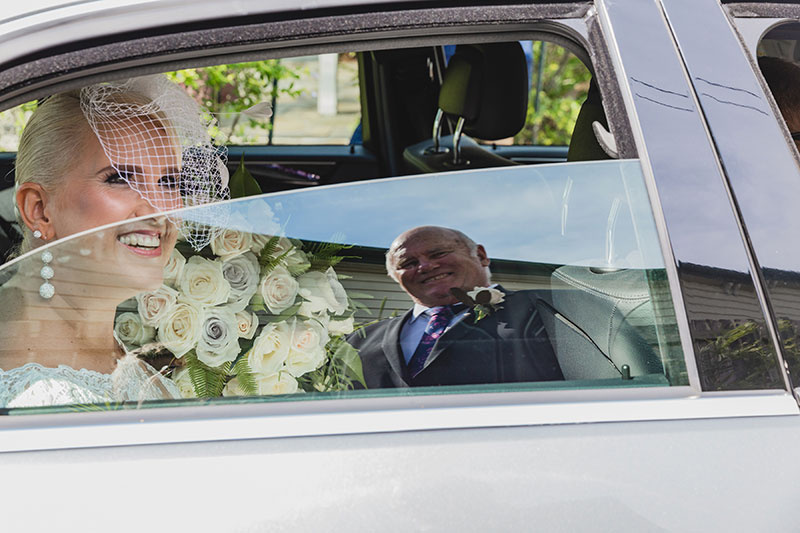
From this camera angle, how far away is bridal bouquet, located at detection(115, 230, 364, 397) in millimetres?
1294

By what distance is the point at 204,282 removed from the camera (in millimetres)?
1370

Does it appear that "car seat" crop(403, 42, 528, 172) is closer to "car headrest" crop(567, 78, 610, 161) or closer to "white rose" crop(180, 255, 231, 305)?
"car headrest" crop(567, 78, 610, 161)

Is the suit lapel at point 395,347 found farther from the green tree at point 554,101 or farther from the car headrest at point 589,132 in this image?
the green tree at point 554,101

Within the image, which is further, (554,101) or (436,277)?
(554,101)

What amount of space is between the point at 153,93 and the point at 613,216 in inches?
35.4

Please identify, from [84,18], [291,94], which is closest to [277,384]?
[84,18]

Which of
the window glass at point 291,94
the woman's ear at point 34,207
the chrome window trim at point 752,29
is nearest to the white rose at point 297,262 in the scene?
the woman's ear at point 34,207

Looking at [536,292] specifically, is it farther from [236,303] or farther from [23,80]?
[23,80]

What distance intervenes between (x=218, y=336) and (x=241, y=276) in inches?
4.2

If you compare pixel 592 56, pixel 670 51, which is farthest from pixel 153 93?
pixel 670 51

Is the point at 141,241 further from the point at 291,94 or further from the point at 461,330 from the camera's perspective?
the point at 291,94

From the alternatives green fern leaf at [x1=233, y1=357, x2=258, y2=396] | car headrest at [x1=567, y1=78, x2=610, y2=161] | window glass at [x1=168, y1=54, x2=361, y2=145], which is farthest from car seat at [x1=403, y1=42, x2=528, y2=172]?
green fern leaf at [x1=233, y1=357, x2=258, y2=396]

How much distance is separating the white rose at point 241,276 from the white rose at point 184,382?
0.13 m

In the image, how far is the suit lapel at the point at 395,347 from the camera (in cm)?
125
